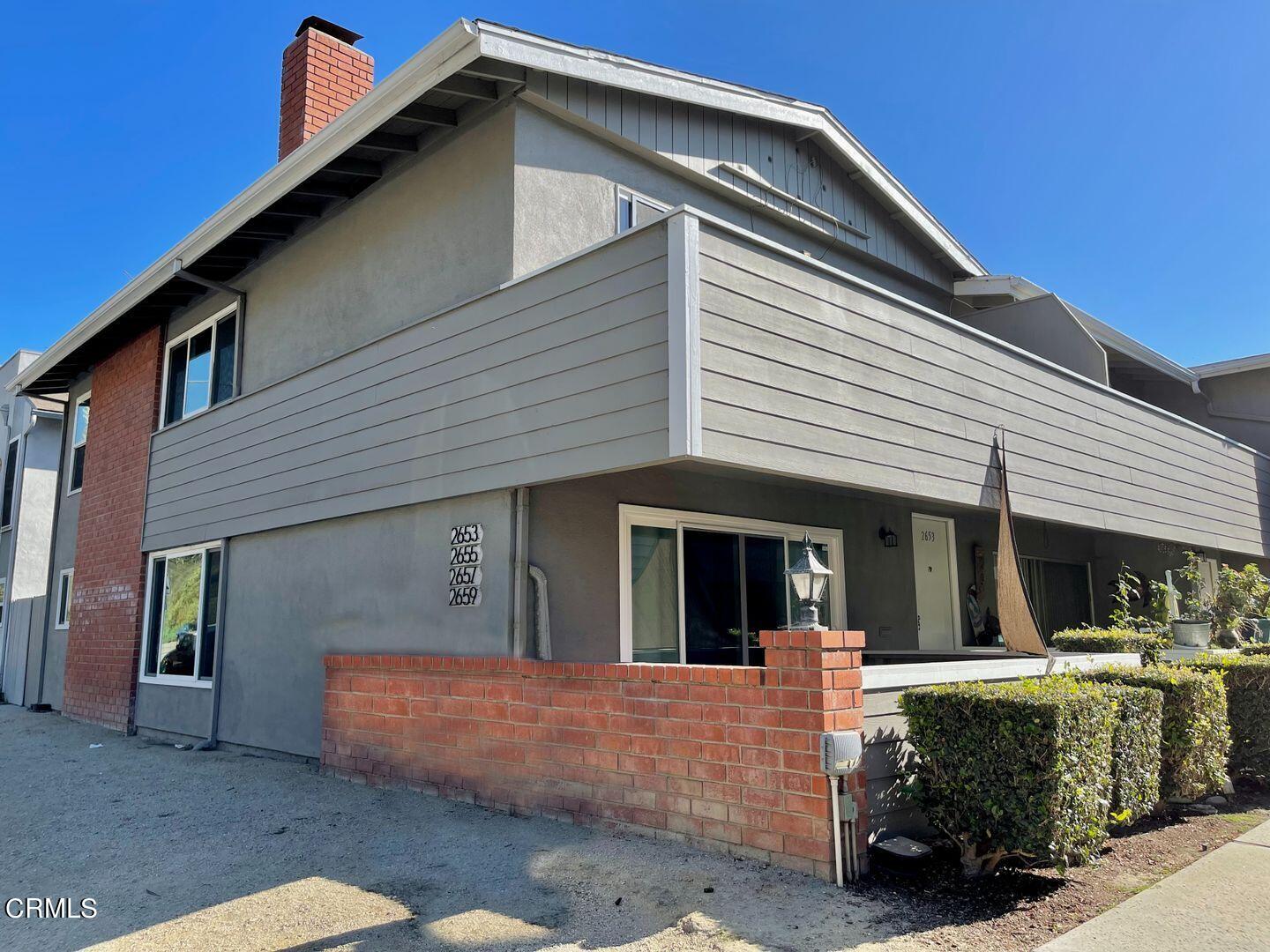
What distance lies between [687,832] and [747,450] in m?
2.31

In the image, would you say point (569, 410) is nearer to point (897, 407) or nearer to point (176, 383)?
point (897, 407)

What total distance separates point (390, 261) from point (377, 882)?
585 cm

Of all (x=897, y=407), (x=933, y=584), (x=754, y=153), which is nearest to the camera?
(x=897, y=407)

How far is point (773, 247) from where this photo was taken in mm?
6051

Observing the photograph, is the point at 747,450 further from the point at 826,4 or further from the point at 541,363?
the point at 826,4

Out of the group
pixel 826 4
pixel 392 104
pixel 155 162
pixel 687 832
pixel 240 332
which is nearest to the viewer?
pixel 687 832

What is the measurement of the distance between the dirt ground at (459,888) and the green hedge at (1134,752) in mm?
303

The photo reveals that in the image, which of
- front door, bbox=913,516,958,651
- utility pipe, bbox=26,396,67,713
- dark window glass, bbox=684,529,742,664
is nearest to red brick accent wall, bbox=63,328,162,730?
utility pipe, bbox=26,396,67,713

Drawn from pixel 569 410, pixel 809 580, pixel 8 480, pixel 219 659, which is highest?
pixel 8 480

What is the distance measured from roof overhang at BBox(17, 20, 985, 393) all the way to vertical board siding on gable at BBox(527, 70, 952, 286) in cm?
22

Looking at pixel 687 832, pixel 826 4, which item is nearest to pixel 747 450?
pixel 687 832

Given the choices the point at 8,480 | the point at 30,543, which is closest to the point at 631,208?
the point at 30,543

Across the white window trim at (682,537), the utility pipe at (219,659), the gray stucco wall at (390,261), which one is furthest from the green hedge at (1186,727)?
the utility pipe at (219,659)

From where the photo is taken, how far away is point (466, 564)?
7.16 meters
